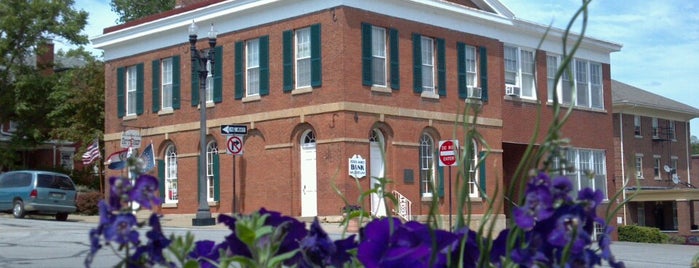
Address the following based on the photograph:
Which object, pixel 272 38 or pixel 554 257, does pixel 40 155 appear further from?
pixel 554 257

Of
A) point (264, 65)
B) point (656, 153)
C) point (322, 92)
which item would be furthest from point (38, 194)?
point (656, 153)

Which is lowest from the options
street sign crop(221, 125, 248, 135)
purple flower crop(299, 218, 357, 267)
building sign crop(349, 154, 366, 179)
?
purple flower crop(299, 218, 357, 267)

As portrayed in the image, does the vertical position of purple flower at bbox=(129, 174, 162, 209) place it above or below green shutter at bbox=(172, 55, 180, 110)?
below

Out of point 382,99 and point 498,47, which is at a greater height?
point 498,47

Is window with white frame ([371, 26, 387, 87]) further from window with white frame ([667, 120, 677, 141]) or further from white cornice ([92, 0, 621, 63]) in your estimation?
window with white frame ([667, 120, 677, 141])

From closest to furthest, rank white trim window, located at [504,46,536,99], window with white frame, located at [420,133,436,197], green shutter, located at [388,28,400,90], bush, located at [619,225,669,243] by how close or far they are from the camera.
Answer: green shutter, located at [388,28,400,90] < window with white frame, located at [420,133,436,197] < white trim window, located at [504,46,536,99] < bush, located at [619,225,669,243]

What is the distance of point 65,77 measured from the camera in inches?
1818

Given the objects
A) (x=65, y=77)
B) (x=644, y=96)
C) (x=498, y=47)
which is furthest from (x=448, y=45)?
(x=644, y=96)

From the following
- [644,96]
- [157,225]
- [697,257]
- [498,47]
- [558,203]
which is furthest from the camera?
[644,96]

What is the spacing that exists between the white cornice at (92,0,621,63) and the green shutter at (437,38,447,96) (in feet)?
2.37

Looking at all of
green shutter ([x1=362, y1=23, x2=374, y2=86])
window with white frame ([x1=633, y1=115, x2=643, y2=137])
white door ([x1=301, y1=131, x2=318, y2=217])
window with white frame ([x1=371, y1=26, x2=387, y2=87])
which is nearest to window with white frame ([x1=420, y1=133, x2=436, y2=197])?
window with white frame ([x1=371, y1=26, x2=387, y2=87])

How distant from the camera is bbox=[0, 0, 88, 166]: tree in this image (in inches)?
1796

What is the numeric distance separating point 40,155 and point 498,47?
33.9 metres

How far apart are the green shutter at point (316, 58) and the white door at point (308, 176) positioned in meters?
1.80
